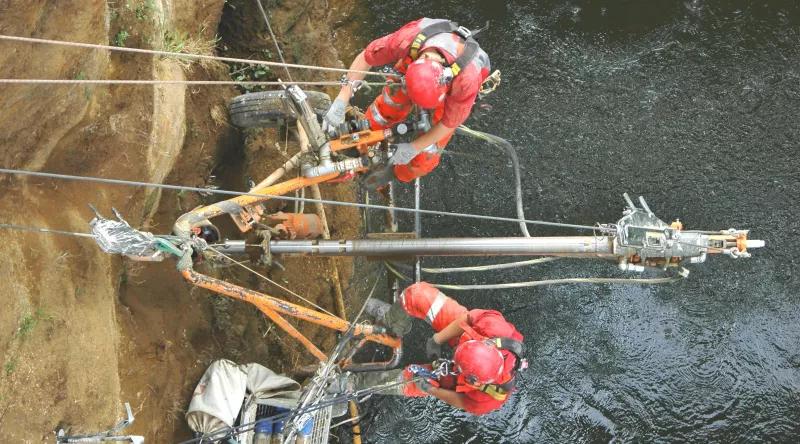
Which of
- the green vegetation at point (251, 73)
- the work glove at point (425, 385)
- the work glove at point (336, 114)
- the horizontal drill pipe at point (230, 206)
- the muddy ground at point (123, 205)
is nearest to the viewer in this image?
the muddy ground at point (123, 205)

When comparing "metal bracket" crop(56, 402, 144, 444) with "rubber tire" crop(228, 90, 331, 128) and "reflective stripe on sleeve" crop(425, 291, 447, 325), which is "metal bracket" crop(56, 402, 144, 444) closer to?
"reflective stripe on sleeve" crop(425, 291, 447, 325)

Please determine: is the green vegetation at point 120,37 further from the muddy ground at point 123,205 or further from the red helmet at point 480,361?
the red helmet at point 480,361

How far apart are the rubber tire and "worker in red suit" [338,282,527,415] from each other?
169 cm

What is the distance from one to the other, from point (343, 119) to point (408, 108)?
576 millimetres

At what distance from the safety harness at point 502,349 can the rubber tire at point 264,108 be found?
2127mm

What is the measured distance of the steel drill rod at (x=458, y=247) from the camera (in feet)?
15.8

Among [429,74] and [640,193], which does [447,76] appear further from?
[640,193]

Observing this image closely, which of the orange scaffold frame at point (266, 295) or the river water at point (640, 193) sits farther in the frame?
the river water at point (640, 193)

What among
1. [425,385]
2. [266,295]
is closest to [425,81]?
[266,295]

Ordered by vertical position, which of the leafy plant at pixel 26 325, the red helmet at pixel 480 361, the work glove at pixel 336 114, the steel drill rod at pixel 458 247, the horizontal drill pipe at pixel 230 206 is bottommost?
the red helmet at pixel 480 361

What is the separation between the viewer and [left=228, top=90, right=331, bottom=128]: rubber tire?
5.43 metres

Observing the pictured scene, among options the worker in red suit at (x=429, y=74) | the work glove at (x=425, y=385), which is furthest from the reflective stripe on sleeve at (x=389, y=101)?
the work glove at (x=425, y=385)

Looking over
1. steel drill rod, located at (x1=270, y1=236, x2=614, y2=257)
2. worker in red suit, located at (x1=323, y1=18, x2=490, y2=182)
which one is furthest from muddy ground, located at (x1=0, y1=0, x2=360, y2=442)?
worker in red suit, located at (x1=323, y1=18, x2=490, y2=182)

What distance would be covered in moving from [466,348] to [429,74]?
5.60 feet
